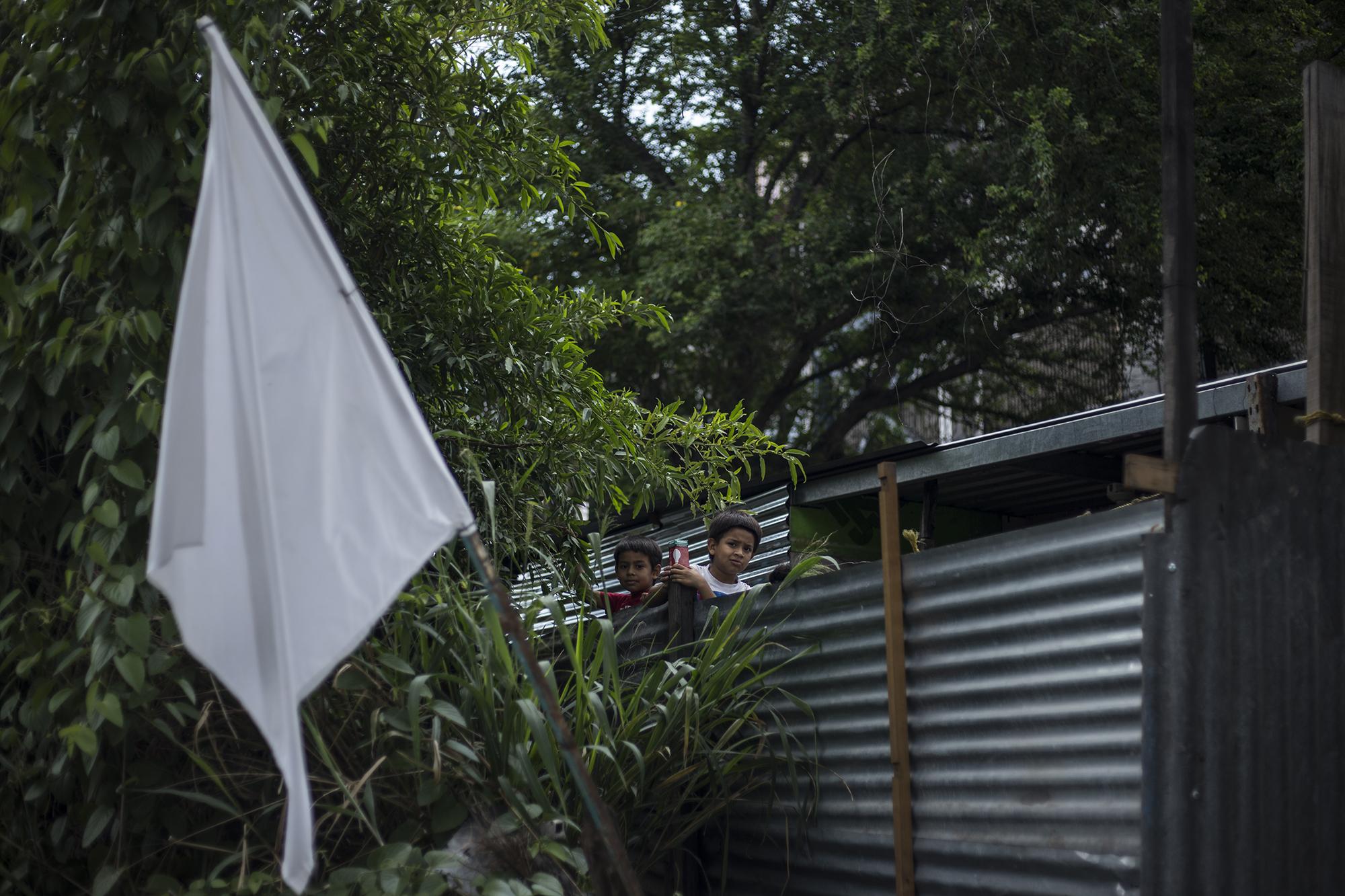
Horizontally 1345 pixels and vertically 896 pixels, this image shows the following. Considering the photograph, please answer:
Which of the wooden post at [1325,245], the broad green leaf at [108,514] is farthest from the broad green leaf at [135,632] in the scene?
the wooden post at [1325,245]

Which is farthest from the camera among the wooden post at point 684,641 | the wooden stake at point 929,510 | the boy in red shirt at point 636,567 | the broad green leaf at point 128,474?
the wooden stake at point 929,510

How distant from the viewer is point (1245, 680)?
3.11m

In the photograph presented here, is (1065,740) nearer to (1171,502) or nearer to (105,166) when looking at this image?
(1171,502)

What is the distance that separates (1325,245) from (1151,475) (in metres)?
1.00

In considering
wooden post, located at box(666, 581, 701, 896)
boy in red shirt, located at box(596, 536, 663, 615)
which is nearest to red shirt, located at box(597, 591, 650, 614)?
boy in red shirt, located at box(596, 536, 663, 615)

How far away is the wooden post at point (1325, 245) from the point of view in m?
3.53

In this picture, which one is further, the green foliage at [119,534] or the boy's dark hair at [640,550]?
the boy's dark hair at [640,550]

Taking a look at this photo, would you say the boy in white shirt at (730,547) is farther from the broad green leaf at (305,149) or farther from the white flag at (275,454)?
the white flag at (275,454)

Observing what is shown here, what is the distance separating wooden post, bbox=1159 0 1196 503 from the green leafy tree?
611cm

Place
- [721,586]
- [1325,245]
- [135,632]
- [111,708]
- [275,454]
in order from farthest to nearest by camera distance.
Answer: [721,586] → [1325,245] → [135,632] → [111,708] → [275,454]

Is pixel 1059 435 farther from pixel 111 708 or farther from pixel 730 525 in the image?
pixel 111 708

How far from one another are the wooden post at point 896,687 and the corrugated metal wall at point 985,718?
0.10ft

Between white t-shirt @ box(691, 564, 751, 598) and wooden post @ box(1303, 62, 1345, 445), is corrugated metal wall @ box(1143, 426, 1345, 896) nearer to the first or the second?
wooden post @ box(1303, 62, 1345, 445)

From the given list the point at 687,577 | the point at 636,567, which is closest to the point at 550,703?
the point at 687,577
